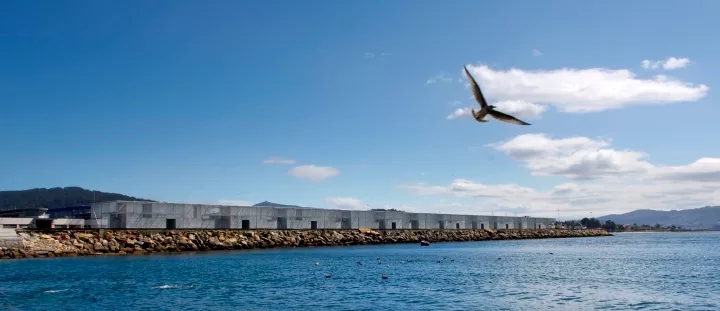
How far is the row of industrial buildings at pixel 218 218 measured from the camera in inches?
3295

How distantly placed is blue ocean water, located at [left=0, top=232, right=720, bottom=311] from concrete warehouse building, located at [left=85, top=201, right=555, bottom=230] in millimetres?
27110

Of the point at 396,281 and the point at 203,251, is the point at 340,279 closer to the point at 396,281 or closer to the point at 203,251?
the point at 396,281

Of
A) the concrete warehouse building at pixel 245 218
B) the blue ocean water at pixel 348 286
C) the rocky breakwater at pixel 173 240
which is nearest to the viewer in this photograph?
the blue ocean water at pixel 348 286

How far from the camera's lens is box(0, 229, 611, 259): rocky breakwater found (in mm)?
63094

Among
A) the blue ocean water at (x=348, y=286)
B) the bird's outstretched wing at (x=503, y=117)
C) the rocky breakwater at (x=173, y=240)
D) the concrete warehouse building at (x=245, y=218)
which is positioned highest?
the bird's outstretched wing at (x=503, y=117)

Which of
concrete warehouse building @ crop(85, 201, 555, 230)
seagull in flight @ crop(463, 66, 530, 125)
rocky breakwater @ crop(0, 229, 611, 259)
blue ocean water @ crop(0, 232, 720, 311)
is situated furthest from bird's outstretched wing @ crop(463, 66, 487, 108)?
concrete warehouse building @ crop(85, 201, 555, 230)

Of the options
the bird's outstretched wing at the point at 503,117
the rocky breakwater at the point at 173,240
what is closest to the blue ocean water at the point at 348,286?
the rocky breakwater at the point at 173,240

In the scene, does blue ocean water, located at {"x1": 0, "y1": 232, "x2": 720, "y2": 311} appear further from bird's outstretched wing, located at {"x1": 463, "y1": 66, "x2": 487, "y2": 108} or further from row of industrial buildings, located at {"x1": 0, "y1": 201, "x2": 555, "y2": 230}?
row of industrial buildings, located at {"x1": 0, "y1": 201, "x2": 555, "y2": 230}

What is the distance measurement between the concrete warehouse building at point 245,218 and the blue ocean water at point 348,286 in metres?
27.1

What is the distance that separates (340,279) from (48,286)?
60.5ft

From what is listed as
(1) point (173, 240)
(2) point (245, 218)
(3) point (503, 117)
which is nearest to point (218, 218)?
(2) point (245, 218)

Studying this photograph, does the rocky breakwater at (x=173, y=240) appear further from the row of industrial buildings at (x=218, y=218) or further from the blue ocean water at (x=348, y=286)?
the row of industrial buildings at (x=218, y=218)

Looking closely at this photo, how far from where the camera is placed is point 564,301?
106 feet

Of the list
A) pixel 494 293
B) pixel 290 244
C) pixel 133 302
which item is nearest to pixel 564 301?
pixel 494 293
